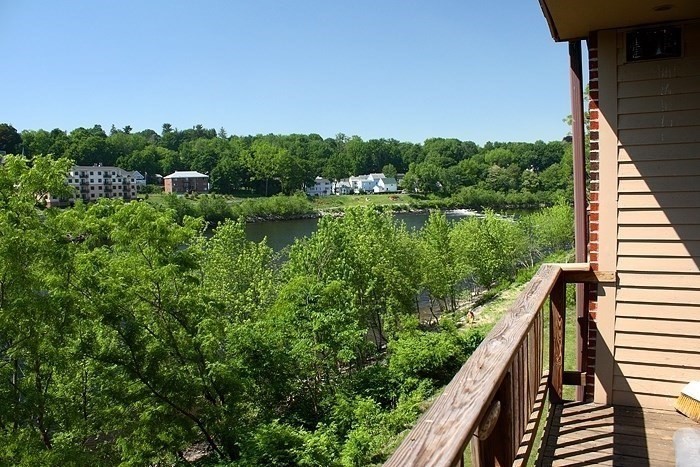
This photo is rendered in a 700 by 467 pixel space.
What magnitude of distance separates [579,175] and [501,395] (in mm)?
2237

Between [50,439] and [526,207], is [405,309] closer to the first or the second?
[50,439]

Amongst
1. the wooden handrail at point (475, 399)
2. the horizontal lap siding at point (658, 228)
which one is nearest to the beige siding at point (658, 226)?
the horizontal lap siding at point (658, 228)

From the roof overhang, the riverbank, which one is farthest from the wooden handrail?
the riverbank

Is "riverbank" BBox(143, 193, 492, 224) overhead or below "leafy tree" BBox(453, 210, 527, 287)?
overhead

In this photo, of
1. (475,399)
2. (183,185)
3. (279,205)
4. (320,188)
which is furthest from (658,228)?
(320,188)

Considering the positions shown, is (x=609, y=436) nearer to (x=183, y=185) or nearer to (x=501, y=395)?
(x=501, y=395)

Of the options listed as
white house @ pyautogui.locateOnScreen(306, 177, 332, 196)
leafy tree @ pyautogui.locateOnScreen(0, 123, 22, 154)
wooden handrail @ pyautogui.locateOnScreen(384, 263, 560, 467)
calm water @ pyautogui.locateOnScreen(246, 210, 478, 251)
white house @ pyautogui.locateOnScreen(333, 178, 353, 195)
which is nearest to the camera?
wooden handrail @ pyautogui.locateOnScreen(384, 263, 560, 467)

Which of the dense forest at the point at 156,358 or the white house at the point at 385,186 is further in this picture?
the white house at the point at 385,186

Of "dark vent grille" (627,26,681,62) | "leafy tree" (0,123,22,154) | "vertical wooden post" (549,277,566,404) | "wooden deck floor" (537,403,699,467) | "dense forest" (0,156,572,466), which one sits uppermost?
"leafy tree" (0,123,22,154)

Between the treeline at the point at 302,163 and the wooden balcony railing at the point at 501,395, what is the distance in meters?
68.7

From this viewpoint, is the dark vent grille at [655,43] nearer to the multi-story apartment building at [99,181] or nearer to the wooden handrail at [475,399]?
the wooden handrail at [475,399]

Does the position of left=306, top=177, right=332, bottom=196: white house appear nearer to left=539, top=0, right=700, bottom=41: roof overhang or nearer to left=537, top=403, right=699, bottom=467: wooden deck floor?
left=539, top=0, right=700, bottom=41: roof overhang

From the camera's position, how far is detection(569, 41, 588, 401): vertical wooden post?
11.1 feet

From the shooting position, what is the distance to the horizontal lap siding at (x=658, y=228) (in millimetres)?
3078
